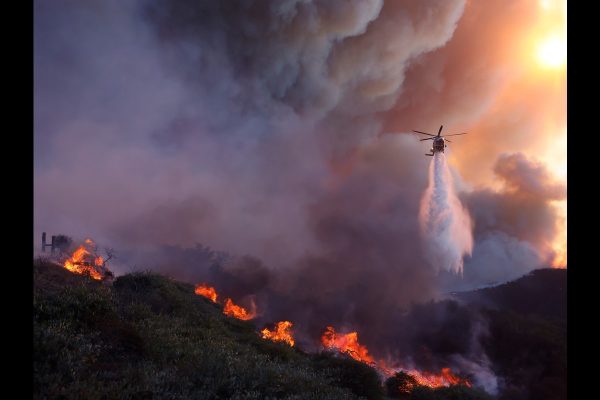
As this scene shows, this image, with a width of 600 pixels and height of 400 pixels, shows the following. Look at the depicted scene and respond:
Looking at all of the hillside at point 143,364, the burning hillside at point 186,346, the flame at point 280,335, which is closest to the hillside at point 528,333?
the flame at point 280,335

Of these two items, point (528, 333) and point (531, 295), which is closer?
point (528, 333)

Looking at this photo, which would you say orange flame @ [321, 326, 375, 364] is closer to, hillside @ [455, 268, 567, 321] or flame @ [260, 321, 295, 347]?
flame @ [260, 321, 295, 347]

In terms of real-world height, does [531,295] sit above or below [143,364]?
below

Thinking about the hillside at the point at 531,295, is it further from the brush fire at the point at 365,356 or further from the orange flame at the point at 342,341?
the orange flame at the point at 342,341

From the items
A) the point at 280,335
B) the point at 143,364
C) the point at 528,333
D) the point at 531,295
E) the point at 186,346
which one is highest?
the point at 143,364

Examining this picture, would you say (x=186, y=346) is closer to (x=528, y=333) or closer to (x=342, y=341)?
(x=342, y=341)

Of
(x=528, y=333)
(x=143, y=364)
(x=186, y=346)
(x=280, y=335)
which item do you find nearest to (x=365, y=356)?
(x=280, y=335)

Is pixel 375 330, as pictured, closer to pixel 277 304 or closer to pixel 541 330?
pixel 277 304

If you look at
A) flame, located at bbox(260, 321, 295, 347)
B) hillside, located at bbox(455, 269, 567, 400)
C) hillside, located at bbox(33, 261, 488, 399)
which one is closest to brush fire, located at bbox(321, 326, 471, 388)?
flame, located at bbox(260, 321, 295, 347)

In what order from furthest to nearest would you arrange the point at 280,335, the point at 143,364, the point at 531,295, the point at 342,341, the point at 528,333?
the point at 531,295
the point at 528,333
the point at 342,341
the point at 280,335
the point at 143,364
